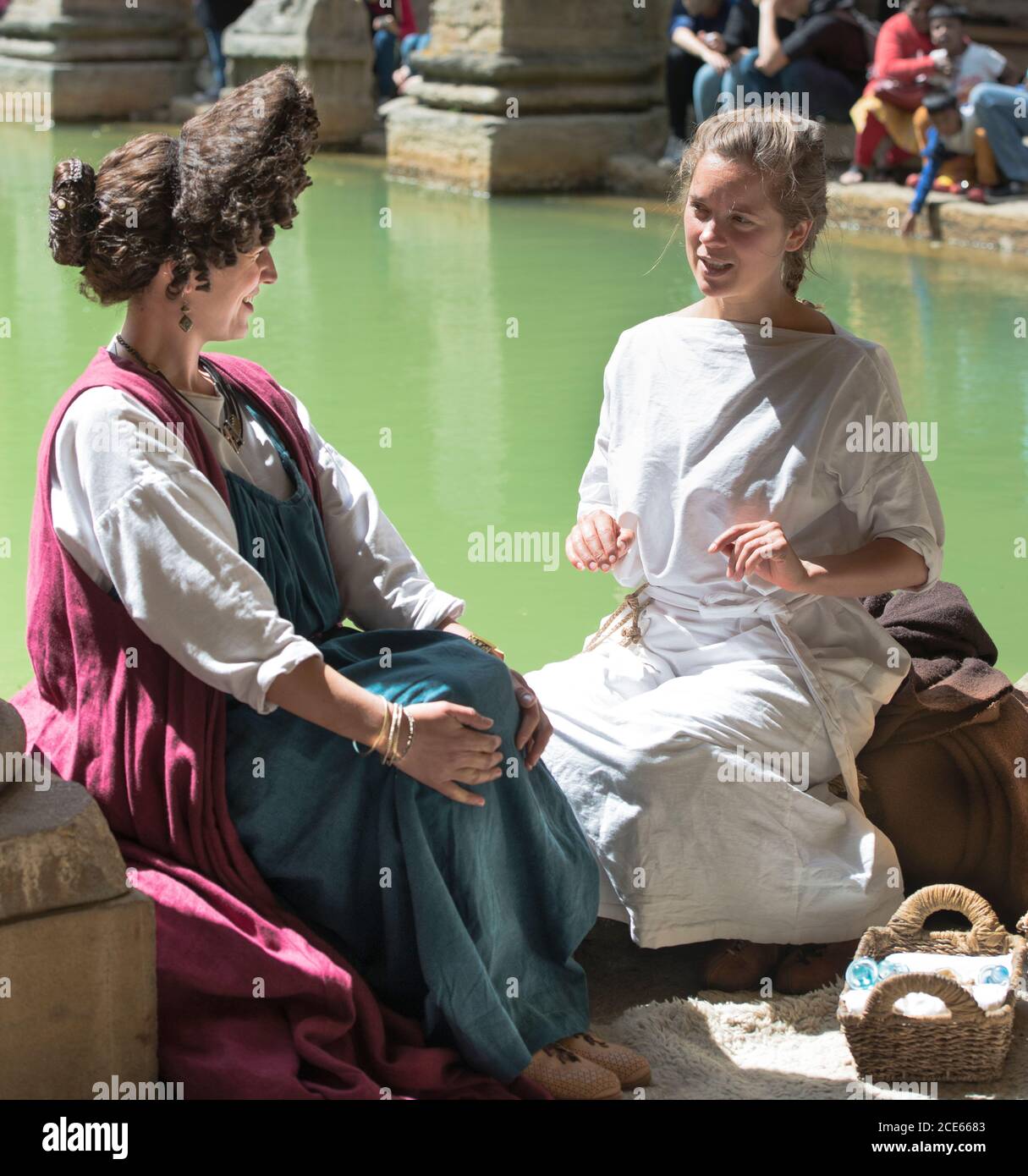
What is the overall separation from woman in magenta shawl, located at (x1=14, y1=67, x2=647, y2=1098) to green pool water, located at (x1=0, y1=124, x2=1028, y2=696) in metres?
1.96

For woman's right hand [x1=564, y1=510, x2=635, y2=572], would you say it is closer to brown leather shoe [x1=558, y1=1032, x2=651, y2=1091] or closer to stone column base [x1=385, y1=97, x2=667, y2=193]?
brown leather shoe [x1=558, y1=1032, x2=651, y2=1091]

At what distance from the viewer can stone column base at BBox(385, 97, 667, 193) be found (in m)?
12.1

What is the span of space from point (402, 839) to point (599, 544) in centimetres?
93

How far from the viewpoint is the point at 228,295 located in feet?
8.35

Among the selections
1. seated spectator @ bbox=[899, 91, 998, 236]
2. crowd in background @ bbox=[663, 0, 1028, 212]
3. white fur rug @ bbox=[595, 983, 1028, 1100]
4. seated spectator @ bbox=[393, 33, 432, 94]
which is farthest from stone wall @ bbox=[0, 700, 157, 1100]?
seated spectator @ bbox=[393, 33, 432, 94]

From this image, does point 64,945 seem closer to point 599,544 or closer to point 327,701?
point 327,701

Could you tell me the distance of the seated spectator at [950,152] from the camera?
10172 millimetres

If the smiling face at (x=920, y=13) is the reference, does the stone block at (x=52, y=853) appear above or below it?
below

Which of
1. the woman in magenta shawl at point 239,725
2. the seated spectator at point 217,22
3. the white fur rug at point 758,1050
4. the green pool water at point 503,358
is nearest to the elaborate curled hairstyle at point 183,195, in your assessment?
the woman in magenta shawl at point 239,725

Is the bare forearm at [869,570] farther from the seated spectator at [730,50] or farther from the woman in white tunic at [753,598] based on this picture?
the seated spectator at [730,50]

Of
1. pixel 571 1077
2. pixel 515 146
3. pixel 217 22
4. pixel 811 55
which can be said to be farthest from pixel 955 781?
pixel 217 22

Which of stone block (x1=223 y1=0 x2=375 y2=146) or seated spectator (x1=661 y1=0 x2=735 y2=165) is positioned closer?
seated spectator (x1=661 y1=0 x2=735 y2=165)

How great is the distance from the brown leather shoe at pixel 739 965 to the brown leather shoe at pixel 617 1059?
0.36 metres
